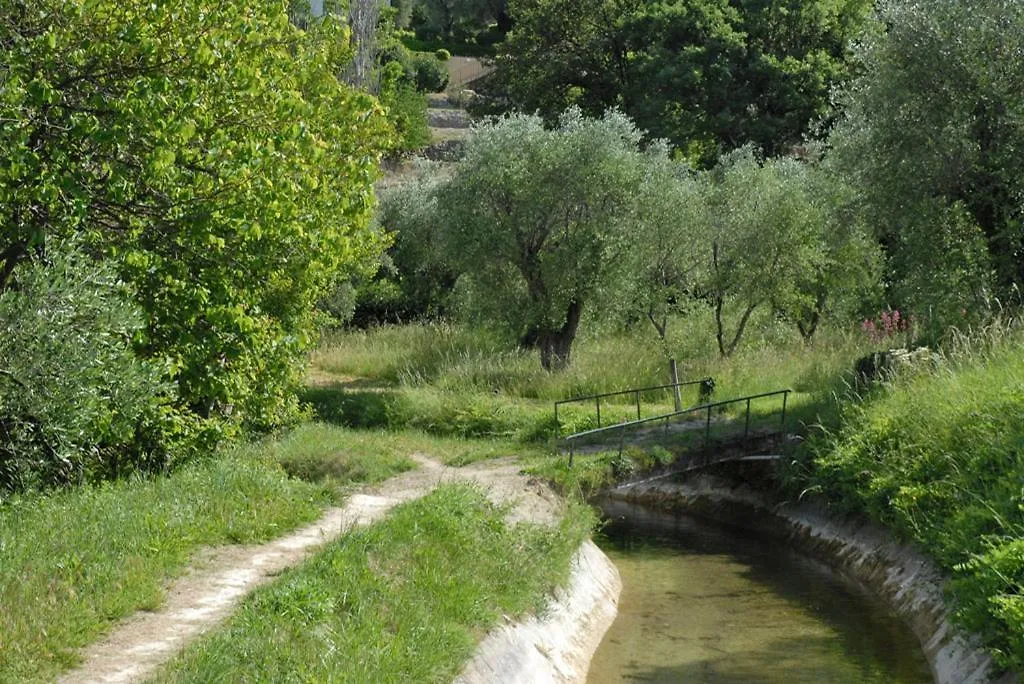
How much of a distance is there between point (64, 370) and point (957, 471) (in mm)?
11034

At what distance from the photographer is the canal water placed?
14.7 metres

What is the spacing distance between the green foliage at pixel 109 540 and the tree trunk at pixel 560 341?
13.7 metres

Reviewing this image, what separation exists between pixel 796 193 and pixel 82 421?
21.9 meters

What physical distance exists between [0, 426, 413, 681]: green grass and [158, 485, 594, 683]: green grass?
1050mm

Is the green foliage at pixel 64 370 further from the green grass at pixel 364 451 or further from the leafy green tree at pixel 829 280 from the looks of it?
the leafy green tree at pixel 829 280

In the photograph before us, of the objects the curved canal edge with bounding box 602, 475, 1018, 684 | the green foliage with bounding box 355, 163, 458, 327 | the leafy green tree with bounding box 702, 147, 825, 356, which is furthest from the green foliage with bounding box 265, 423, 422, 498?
the green foliage with bounding box 355, 163, 458, 327

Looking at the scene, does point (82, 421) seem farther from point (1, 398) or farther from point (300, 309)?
point (300, 309)

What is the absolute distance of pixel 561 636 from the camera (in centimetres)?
1449

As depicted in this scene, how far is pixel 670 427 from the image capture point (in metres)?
24.0

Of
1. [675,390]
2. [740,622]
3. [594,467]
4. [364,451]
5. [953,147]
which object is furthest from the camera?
[675,390]

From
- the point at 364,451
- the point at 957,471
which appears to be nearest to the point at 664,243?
the point at 364,451

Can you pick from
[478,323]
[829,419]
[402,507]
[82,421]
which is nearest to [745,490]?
[829,419]

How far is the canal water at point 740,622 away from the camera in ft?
48.2

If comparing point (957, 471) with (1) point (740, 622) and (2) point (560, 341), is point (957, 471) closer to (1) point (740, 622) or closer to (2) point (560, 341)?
(1) point (740, 622)
